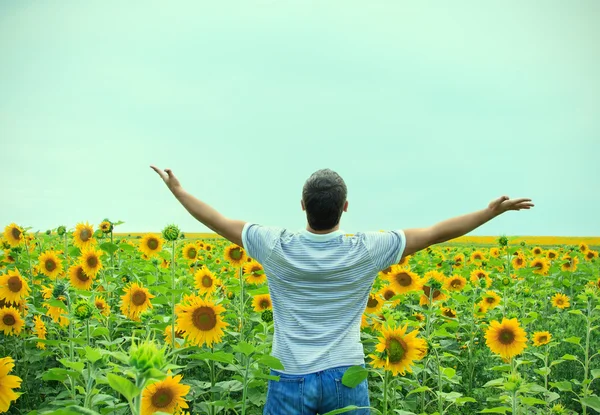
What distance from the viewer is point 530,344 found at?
26.6ft

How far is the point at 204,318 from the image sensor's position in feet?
14.6

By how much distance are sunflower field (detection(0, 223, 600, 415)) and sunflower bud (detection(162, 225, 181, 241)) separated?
0.03ft

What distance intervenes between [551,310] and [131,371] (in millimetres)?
11942

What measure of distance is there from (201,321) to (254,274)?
240cm

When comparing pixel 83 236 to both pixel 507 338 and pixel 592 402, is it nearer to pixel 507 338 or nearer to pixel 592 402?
pixel 507 338

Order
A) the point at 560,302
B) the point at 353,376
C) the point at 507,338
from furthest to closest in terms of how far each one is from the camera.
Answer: the point at 560,302, the point at 507,338, the point at 353,376

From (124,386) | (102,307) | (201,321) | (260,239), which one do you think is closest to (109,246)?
(102,307)

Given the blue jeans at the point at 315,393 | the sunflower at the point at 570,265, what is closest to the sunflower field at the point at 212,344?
the blue jeans at the point at 315,393

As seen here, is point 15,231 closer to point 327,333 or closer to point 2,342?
point 2,342

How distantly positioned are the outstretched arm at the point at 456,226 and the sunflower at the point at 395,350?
A: 21.6 inches

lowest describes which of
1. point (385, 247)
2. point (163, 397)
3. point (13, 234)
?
point (163, 397)

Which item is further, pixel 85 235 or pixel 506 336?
pixel 85 235

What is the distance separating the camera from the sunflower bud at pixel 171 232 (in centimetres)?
548

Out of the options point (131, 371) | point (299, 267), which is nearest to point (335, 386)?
point (299, 267)
